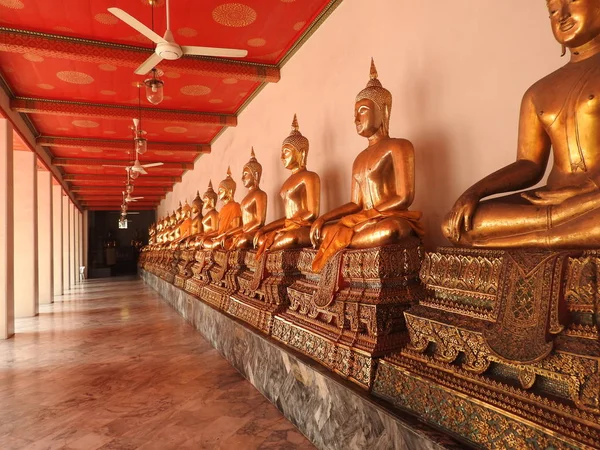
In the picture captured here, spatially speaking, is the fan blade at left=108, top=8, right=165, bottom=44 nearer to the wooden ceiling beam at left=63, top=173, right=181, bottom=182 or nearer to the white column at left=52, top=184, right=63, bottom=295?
the wooden ceiling beam at left=63, top=173, right=181, bottom=182

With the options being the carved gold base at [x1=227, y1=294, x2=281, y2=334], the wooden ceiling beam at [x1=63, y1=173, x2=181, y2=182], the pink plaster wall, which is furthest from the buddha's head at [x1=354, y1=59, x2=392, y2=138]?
the wooden ceiling beam at [x1=63, y1=173, x2=181, y2=182]

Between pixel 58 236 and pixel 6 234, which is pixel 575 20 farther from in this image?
pixel 58 236

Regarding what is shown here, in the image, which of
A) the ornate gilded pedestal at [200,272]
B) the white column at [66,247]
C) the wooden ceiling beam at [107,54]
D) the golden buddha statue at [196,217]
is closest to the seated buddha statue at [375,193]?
the wooden ceiling beam at [107,54]

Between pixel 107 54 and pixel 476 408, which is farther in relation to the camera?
pixel 107 54

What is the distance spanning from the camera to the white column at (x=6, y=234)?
5.48 meters

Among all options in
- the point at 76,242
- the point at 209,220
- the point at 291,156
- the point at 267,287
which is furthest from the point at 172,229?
the point at 76,242

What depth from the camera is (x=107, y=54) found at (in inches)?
181

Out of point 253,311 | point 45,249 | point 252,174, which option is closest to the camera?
point 253,311

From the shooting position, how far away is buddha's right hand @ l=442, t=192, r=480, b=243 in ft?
5.22

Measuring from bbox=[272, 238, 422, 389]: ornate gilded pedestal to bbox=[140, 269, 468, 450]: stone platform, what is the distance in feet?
0.31

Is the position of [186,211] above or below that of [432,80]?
below

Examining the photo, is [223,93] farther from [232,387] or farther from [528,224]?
[528,224]

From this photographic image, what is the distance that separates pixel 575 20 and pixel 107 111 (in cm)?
667

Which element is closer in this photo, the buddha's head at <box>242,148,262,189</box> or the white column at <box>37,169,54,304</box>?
the buddha's head at <box>242,148,262,189</box>
